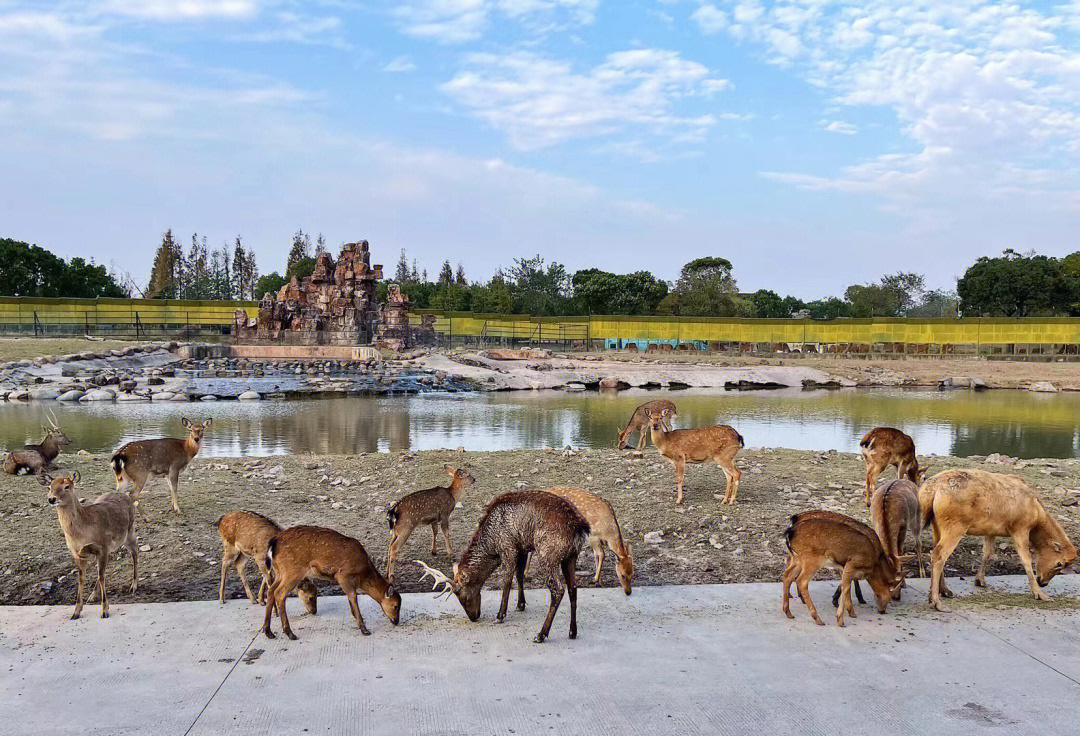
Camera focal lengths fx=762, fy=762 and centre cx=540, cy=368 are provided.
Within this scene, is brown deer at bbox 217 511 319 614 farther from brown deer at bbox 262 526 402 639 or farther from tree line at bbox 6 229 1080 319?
tree line at bbox 6 229 1080 319

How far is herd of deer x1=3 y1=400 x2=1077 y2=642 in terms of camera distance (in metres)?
5.56

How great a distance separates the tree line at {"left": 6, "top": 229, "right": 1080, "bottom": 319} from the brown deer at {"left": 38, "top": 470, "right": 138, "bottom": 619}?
216 feet

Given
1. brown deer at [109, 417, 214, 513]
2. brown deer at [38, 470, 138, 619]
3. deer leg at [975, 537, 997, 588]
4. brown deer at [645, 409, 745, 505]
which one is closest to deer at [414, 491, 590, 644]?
brown deer at [38, 470, 138, 619]

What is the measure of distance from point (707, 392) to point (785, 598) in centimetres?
3194

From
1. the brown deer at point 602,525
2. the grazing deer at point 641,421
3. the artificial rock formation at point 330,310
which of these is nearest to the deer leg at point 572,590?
the brown deer at point 602,525

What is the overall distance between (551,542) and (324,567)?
1.66 metres

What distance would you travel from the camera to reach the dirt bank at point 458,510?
7.14 metres

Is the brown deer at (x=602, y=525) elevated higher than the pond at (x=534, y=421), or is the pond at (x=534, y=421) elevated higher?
the brown deer at (x=602, y=525)

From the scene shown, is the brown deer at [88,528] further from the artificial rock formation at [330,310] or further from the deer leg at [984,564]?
the artificial rock formation at [330,310]

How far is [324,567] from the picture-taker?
5551mm

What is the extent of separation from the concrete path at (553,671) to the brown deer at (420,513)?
0.94 metres

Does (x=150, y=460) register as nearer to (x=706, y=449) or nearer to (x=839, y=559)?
(x=706, y=449)

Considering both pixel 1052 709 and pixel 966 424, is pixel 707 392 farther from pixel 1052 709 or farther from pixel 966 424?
pixel 1052 709

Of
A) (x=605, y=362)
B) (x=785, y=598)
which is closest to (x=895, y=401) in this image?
(x=605, y=362)
